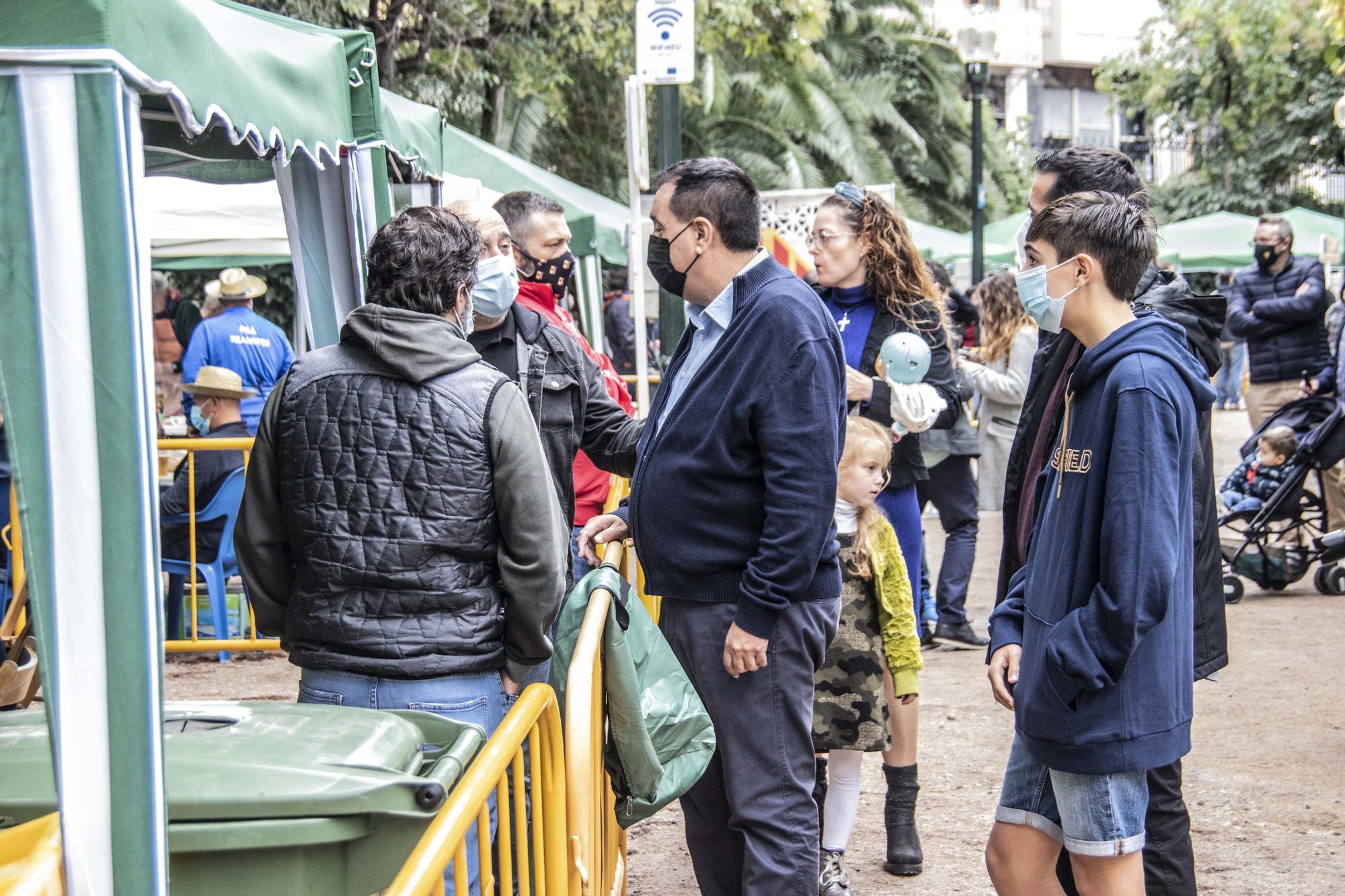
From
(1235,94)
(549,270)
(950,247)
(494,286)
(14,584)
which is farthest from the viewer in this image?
(1235,94)

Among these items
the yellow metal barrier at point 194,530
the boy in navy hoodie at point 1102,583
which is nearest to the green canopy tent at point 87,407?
the boy in navy hoodie at point 1102,583

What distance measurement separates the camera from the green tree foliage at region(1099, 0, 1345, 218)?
29.3m

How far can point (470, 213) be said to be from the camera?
13.4ft

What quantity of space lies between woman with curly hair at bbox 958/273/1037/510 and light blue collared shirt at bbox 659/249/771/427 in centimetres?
411

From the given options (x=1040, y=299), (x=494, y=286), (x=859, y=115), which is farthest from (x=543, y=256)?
(x=859, y=115)

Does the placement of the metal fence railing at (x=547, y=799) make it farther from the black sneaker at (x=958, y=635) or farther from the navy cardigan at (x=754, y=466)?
the black sneaker at (x=958, y=635)

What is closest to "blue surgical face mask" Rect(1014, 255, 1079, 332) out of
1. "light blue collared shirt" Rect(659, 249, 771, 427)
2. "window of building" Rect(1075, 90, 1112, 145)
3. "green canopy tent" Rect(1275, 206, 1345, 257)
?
"light blue collared shirt" Rect(659, 249, 771, 427)

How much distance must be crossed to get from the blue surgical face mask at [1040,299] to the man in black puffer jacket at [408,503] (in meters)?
1.12

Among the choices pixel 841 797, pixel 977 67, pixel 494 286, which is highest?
pixel 977 67

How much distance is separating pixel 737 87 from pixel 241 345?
59.7 feet

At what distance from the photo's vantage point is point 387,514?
2932mm

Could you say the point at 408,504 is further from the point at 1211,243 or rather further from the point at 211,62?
the point at 1211,243

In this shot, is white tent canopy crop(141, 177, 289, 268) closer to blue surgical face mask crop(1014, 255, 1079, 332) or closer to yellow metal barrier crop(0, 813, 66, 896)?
blue surgical face mask crop(1014, 255, 1079, 332)

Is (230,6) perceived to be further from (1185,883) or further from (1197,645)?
(1185,883)
